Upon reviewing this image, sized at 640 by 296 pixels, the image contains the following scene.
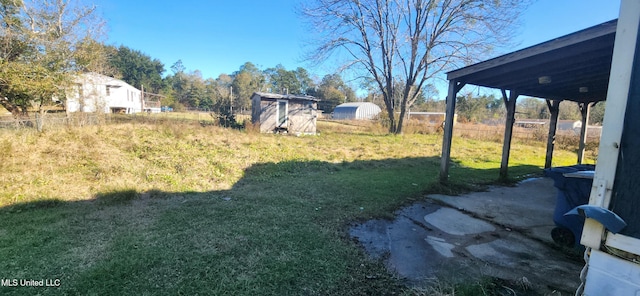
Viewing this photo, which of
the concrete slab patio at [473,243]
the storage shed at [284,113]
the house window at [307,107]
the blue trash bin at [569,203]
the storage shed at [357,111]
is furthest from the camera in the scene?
the storage shed at [357,111]

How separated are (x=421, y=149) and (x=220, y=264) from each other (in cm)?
1103

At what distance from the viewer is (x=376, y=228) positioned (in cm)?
372

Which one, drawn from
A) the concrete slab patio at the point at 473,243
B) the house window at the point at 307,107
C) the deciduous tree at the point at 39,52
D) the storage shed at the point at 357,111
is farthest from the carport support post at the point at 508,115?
the storage shed at the point at 357,111

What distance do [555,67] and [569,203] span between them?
272 cm

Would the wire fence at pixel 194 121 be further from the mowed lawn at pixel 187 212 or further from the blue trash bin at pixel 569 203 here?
the blue trash bin at pixel 569 203

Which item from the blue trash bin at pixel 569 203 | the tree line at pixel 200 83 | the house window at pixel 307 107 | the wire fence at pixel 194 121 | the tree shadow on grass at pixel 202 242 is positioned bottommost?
the tree shadow on grass at pixel 202 242

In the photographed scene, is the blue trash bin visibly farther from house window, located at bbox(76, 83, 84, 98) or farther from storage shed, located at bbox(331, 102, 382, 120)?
storage shed, located at bbox(331, 102, 382, 120)

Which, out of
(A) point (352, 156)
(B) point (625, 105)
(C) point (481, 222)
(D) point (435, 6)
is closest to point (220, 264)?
(B) point (625, 105)

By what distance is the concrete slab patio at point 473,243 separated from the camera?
2.61 m

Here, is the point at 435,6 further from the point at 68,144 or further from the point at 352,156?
the point at 68,144

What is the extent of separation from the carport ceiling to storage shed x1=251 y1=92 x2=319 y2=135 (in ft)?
36.3

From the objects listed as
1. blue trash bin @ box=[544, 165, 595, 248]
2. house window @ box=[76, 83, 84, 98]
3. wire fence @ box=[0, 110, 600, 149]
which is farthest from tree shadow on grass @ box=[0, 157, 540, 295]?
house window @ box=[76, 83, 84, 98]

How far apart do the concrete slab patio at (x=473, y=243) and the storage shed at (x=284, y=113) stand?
11.6 metres

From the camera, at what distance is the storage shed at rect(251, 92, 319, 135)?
601 inches
